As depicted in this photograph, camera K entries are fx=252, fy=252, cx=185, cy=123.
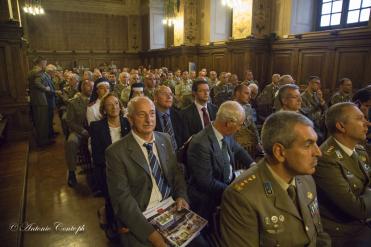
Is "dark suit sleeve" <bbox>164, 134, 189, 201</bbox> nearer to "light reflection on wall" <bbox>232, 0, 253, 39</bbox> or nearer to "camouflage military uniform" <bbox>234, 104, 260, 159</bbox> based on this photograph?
"camouflage military uniform" <bbox>234, 104, 260, 159</bbox>

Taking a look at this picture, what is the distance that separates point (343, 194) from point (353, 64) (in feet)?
19.4

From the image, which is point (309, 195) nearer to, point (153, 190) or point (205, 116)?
point (153, 190)

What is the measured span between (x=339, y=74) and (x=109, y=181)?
22.7ft

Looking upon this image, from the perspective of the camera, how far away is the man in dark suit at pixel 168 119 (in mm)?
3487

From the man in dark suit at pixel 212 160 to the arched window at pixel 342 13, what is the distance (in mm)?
Answer: 6484

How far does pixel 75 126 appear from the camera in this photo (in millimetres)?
4137

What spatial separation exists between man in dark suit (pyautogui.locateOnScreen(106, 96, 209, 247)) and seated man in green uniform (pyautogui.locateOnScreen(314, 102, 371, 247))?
1.09 m

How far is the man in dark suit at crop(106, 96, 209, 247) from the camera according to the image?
5.87ft

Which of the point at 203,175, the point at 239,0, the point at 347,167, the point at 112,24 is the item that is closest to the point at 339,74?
the point at 239,0

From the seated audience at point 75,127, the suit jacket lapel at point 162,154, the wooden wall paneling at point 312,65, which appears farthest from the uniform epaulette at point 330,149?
the wooden wall paneling at point 312,65

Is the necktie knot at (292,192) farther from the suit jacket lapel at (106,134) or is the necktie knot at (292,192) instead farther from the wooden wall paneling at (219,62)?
the wooden wall paneling at (219,62)

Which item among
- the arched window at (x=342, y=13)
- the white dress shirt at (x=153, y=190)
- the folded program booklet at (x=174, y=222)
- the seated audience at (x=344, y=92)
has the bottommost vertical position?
the folded program booklet at (x=174, y=222)

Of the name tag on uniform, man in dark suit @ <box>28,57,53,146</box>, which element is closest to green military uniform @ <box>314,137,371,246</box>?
the name tag on uniform

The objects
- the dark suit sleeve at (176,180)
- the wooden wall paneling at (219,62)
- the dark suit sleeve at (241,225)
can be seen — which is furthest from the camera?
the wooden wall paneling at (219,62)
